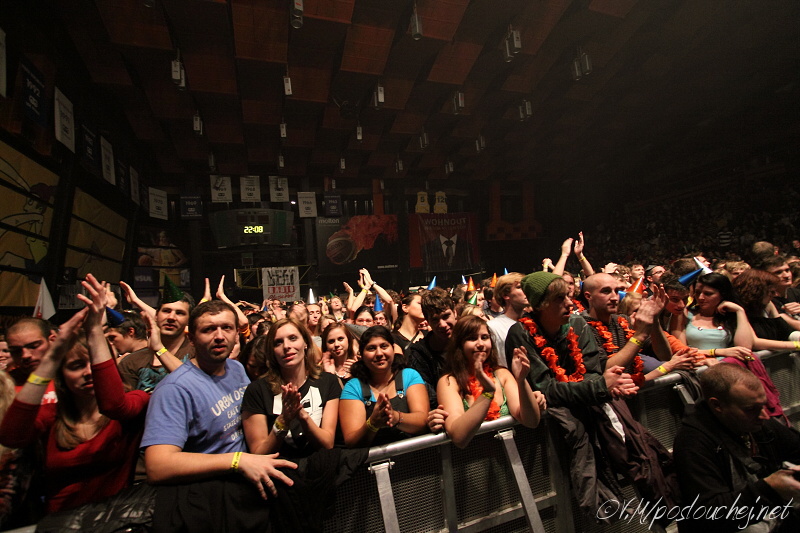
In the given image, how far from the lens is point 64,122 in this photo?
6.09 m

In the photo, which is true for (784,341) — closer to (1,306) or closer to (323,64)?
(323,64)

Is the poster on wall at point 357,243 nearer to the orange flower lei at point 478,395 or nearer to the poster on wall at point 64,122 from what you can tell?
the poster on wall at point 64,122

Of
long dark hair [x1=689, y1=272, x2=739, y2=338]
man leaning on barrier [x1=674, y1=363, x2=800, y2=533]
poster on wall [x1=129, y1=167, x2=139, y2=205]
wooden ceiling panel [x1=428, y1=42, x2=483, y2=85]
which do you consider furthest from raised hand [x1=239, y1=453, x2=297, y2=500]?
poster on wall [x1=129, y1=167, x2=139, y2=205]

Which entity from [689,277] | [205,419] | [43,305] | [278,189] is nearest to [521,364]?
[205,419]

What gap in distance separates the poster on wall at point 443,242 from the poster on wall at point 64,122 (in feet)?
Answer: 34.9

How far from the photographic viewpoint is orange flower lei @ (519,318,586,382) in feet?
6.27

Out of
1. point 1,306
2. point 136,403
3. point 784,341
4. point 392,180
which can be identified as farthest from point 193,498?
point 392,180

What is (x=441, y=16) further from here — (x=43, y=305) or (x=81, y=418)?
(x=81, y=418)

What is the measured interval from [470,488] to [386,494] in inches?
18.0

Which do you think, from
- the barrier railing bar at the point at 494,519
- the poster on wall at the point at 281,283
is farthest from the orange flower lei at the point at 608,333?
the poster on wall at the point at 281,283

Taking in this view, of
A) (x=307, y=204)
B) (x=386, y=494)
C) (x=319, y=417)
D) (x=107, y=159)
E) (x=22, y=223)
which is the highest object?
(x=307, y=204)

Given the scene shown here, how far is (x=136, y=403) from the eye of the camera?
5.25 ft

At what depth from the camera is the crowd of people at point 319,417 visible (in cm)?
140

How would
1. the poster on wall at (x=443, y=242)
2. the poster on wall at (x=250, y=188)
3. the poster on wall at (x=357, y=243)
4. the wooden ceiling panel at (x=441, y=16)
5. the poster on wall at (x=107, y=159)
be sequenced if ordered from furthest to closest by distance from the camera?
the poster on wall at (x=443, y=242) → the poster on wall at (x=357, y=243) → the poster on wall at (x=250, y=188) → the poster on wall at (x=107, y=159) → the wooden ceiling panel at (x=441, y=16)
